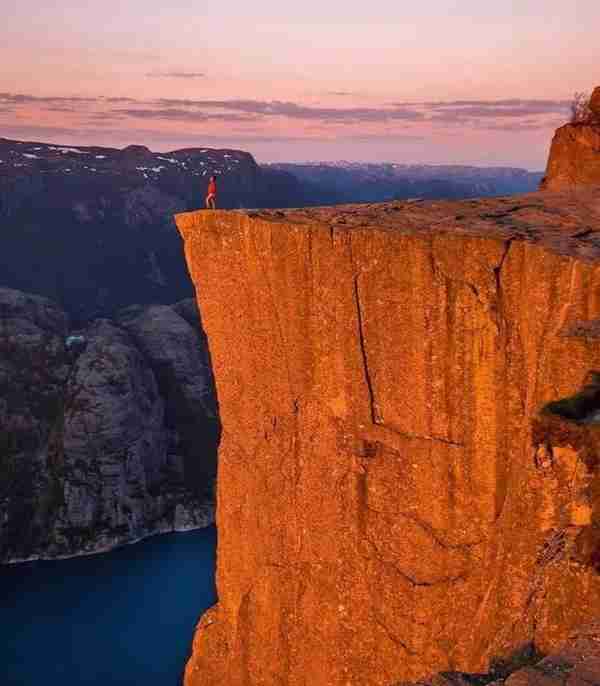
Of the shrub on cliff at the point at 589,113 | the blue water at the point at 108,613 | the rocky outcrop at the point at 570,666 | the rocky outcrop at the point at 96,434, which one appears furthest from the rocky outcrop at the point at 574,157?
the rocky outcrop at the point at 96,434

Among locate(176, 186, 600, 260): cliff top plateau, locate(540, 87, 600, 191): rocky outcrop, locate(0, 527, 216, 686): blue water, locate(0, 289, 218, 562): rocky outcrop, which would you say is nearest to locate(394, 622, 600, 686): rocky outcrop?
locate(176, 186, 600, 260): cliff top plateau

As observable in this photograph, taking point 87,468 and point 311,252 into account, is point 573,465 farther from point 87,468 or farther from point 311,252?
point 87,468

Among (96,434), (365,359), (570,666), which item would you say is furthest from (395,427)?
(96,434)

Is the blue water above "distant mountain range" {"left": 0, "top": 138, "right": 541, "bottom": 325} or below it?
below

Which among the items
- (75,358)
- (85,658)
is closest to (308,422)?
(85,658)

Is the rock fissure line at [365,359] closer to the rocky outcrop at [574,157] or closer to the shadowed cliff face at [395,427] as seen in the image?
the shadowed cliff face at [395,427]

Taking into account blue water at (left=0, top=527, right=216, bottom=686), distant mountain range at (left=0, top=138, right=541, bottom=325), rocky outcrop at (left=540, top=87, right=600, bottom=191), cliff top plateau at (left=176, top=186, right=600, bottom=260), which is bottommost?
blue water at (left=0, top=527, right=216, bottom=686)

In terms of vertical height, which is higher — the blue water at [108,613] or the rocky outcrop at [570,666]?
the rocky outcrop at [570,666]

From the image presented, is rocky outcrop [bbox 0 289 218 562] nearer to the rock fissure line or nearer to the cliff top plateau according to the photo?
the cliff top plateau
